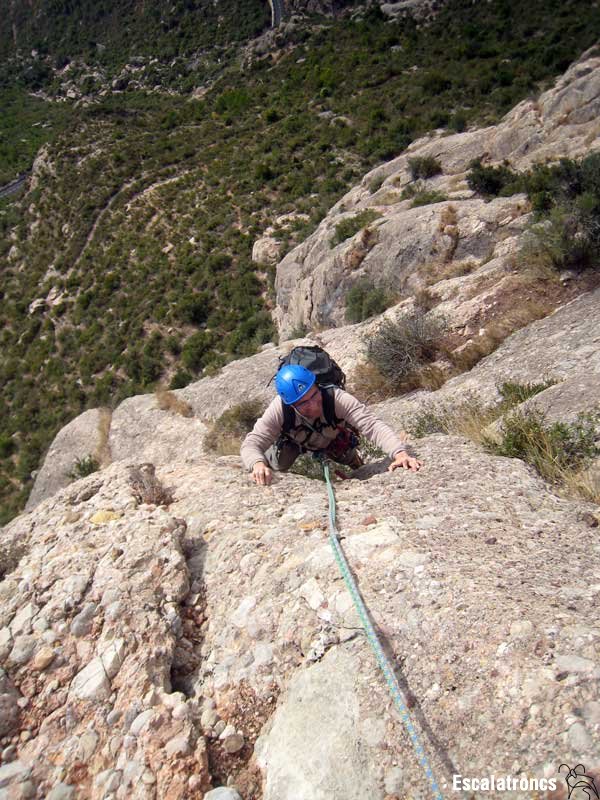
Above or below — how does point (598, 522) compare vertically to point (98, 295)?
below

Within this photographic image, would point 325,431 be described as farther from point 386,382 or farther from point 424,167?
point 424,167

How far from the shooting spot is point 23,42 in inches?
3246

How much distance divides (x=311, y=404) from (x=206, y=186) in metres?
32.3

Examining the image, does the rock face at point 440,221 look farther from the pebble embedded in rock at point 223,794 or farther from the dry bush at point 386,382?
the pebble embedded in rock at point 223,794

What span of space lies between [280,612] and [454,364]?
5518 millimetres

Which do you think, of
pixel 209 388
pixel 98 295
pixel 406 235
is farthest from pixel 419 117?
pixel 209 388

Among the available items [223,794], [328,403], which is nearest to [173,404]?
[328,403]

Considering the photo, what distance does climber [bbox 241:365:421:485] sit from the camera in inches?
161

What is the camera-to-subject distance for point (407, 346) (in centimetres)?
763

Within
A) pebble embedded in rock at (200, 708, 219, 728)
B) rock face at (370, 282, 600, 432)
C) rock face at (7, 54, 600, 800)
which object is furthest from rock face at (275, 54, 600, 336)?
pebble embedded in rock at (200, 708, 219, 728)

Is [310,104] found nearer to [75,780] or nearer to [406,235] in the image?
[406,235]

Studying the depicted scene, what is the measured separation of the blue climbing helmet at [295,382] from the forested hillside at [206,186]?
1064cm

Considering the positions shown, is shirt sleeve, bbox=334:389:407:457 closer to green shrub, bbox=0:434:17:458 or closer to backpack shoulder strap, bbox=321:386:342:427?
backpack shoulder strap, bbox=321:386:342:427

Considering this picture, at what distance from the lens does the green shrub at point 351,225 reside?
1530cm
